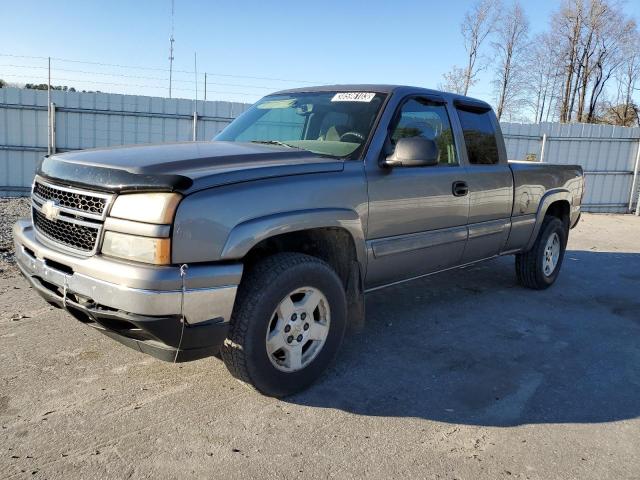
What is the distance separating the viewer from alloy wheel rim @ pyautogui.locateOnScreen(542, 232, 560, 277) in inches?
238

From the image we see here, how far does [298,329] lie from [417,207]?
137 cm

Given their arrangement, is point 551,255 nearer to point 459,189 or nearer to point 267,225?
point 459,189

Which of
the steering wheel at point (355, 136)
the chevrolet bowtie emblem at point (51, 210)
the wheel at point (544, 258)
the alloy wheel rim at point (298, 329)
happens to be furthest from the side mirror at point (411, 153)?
the wheel at point (544, 258)

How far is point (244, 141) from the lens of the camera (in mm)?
4219

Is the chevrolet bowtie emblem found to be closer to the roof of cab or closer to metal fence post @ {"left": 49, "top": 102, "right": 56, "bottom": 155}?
the roof of cab

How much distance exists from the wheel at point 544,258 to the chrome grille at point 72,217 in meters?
4.64

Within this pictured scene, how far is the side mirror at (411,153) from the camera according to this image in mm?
3611

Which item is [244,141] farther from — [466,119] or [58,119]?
[58,119]

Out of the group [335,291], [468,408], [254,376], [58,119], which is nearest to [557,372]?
[468,408]

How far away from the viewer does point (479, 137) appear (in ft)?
16.3

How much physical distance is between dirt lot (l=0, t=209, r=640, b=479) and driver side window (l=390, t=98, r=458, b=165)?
151 cm

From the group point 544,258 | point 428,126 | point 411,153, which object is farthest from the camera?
point 544,258

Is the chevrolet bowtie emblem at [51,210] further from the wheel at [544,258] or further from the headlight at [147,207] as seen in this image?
the wheel at [544,258]

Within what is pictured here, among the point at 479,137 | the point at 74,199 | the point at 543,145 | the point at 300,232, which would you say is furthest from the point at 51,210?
the point at 543,145
